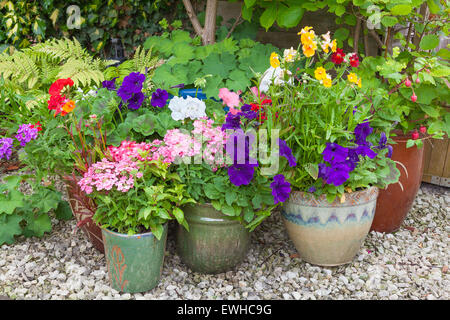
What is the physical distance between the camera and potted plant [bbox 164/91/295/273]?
6.14 feet

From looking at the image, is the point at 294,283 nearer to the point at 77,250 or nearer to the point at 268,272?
the point at 268,272

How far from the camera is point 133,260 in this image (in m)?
1.93

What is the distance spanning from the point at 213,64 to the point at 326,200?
4.01ft

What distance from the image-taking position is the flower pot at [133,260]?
6.24 ft

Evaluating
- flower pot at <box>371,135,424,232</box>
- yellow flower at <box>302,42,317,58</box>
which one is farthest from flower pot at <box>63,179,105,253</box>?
flower pot at <box>371,135,424,232</box>

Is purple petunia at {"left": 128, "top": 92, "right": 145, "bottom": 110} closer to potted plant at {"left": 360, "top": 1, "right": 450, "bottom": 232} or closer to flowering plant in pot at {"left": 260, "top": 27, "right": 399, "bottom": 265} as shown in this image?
flowering plant in pot at {"left": 260, "top": 27, "right": 399, "bottom": 265}

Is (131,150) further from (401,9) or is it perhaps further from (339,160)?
(401,9)

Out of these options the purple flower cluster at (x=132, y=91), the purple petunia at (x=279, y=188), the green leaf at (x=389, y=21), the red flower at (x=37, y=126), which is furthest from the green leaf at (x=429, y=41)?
the red flower at (x=37, y=126)

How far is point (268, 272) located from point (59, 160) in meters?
1.19

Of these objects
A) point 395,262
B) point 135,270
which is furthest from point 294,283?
point 135,270

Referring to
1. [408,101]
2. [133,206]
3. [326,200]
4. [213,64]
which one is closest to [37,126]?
[133,206]

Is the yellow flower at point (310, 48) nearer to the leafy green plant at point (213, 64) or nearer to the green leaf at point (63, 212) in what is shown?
the leafy green plant at point (213, 64)

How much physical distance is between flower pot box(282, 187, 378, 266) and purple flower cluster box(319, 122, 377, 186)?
0.51 feet

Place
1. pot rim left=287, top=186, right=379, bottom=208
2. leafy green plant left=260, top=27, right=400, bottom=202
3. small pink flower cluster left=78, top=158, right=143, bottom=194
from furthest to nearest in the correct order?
1. pot rim left=287, top=186, right=379, bottom=208
2. leafy green plant left=260, top=27, right=400, bottom=202
3. small pink flower cluster left=78, top=158, right=143, bottom=194
